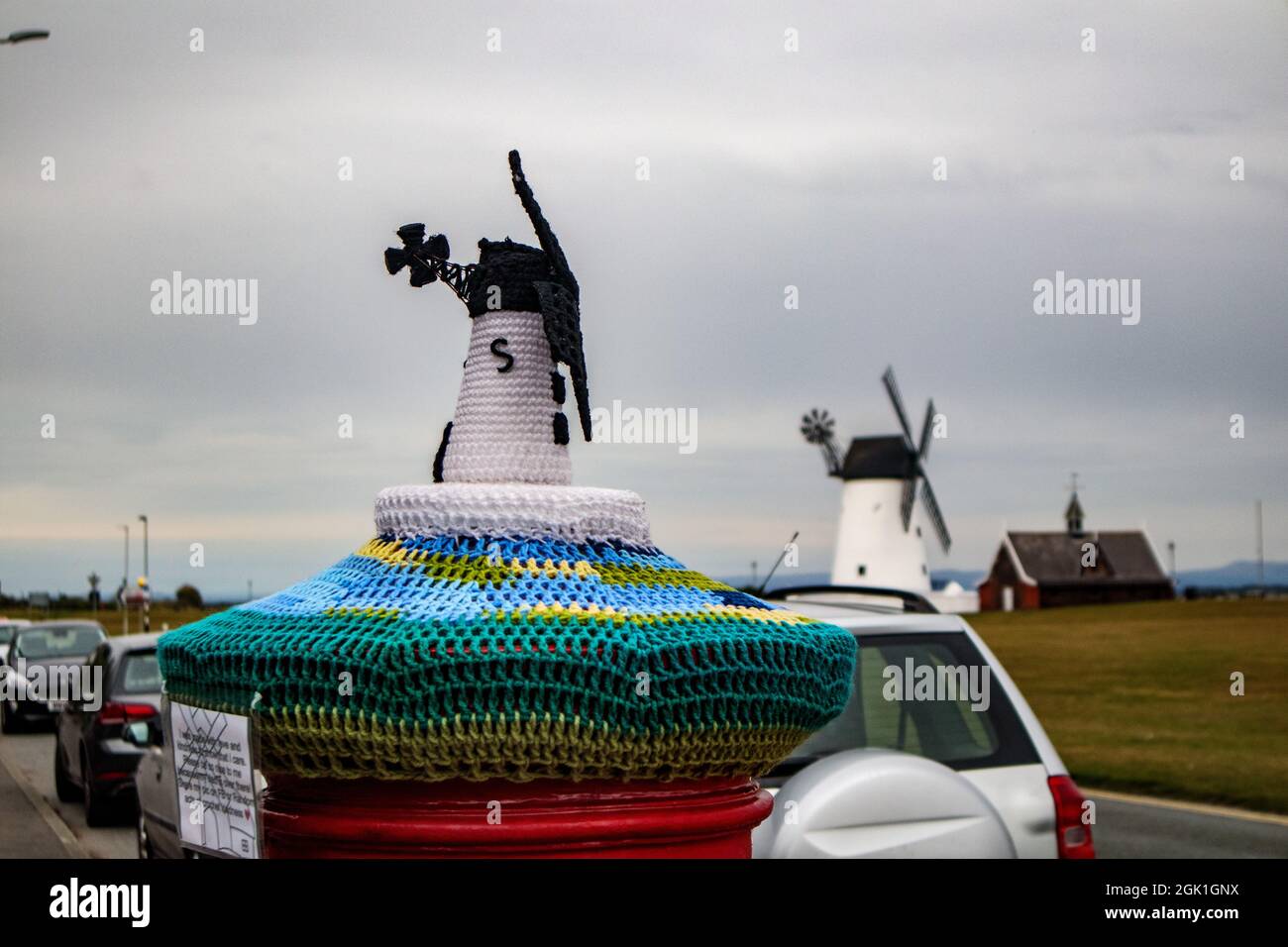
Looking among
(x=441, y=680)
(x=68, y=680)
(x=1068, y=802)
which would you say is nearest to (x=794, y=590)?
(x=1068, y=802)

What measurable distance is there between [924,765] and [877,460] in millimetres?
52485

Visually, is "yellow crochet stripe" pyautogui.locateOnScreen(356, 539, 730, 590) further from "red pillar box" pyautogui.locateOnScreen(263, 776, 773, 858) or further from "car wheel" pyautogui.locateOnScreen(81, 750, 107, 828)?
"car wheel" pyautogui.locateOnScreen(81, 750, 107, 828)

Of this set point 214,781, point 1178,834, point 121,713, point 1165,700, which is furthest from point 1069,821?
point 1165,700

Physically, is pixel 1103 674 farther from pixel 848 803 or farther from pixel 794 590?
pixel 848 803

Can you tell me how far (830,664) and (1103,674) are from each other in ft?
98.3

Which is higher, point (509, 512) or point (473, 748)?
point (509, 512)

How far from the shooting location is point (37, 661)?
2433 centimetres

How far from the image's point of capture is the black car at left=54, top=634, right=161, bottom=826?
1297 cm

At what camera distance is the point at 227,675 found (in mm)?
2275

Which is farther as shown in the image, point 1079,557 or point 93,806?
point 1079,557

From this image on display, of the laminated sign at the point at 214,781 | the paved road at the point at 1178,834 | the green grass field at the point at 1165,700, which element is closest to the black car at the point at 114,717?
the green grass field at the point at 1165,700

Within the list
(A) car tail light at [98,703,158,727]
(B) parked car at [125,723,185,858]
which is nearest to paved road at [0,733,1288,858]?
(A) car tail light at [98,703,158,727]

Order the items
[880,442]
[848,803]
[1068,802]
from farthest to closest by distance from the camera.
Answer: [880,442]
[1068,802]
[848,803]

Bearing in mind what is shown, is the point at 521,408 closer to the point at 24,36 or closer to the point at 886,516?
the point at 24,36
